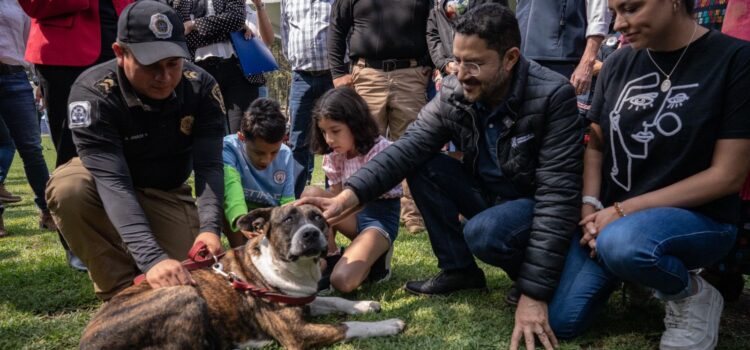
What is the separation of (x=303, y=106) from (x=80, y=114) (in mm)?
3377

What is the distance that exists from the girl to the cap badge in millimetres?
1440

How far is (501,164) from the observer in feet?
10.6

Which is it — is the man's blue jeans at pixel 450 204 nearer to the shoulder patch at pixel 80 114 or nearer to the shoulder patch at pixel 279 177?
the shoulder patch at pixel 279 177

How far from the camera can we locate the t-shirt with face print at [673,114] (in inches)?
99.5

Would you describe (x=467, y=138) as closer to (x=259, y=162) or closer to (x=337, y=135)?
(x=337, y=135)

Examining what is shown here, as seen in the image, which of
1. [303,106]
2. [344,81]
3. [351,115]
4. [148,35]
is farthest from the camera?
[303,106]

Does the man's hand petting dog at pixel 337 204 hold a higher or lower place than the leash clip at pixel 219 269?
higher

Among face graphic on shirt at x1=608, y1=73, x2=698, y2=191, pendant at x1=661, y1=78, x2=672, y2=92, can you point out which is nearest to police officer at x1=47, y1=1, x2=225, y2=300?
face graphic on shirt at x1=608, y1=73, x2=698, y2=191

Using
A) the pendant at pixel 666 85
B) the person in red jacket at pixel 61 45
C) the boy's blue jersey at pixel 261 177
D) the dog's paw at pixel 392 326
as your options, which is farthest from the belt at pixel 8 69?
the pendant at pixel 666 85

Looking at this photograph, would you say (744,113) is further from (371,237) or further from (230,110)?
(230,110)

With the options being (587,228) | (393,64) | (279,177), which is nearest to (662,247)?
(587,228)

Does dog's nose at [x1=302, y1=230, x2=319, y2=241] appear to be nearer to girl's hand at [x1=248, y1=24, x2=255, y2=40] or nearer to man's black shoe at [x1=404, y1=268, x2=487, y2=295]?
man's black shoe at [x1=404, y1=268, x2=487, y2=295]

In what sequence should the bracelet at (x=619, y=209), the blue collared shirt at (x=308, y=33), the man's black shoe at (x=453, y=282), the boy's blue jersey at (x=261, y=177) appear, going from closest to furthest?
the bracelet at (x=619, y=209), the man's black shoe at (x=453, y=282), the boy's blue jersey at (x=261, y=177), the blue collared shirt at (x=308, y=33)

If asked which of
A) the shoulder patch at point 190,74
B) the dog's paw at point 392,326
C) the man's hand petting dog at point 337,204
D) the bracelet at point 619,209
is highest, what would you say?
the shoulder patch at point 190,74
